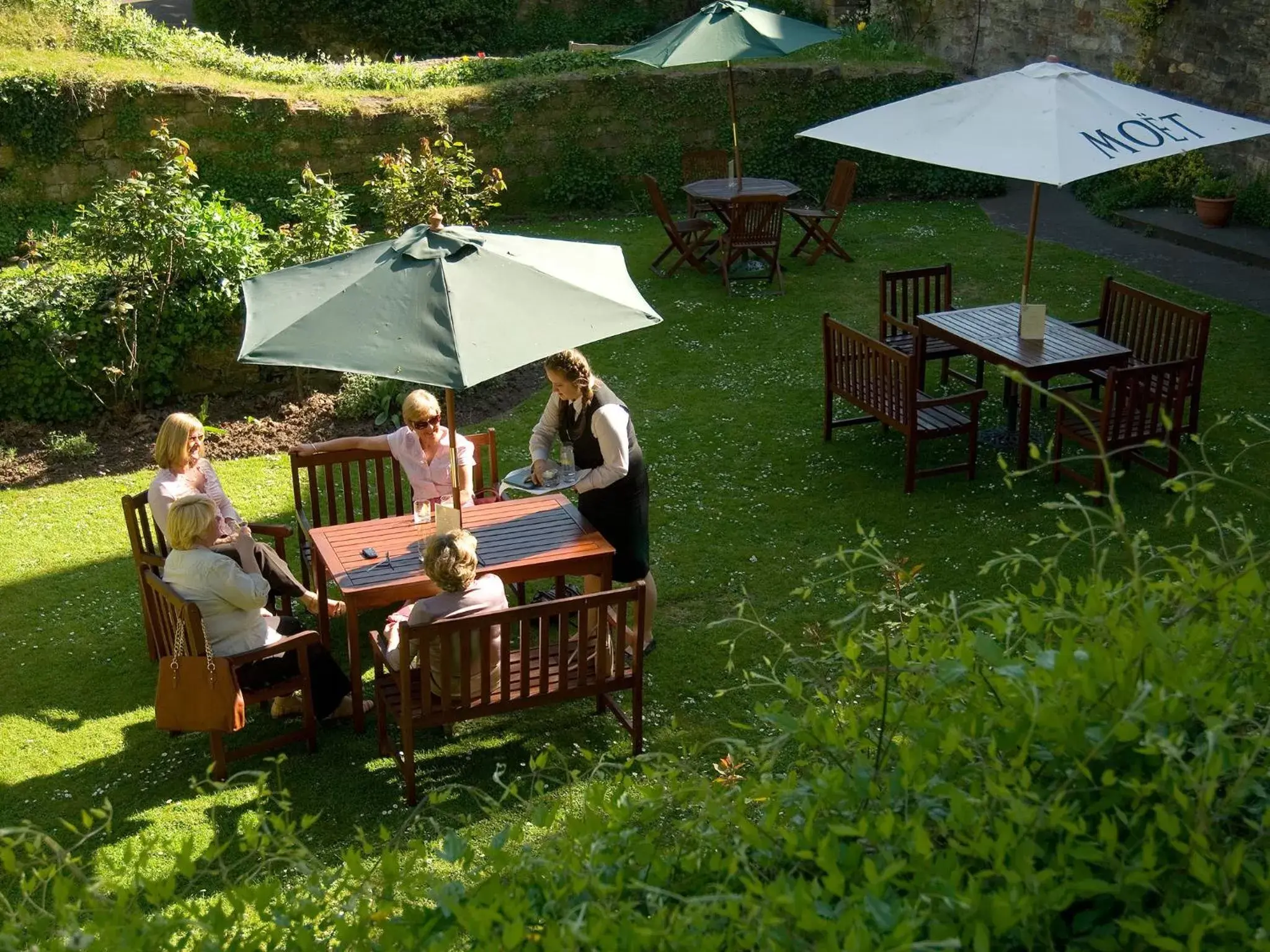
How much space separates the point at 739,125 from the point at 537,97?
8.65 feet

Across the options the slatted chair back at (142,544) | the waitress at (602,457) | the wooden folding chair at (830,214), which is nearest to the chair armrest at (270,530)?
the slatted chair back at (142,544)

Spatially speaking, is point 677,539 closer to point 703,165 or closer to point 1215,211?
point 703,165

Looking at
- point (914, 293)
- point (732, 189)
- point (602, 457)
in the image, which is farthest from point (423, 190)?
point (602, 457)

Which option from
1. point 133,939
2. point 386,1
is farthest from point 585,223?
point 133,939

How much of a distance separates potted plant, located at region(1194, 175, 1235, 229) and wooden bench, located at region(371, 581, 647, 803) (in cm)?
1050

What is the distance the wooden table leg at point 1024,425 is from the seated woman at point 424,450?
3.60m

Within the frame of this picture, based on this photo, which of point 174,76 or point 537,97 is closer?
point 174,76

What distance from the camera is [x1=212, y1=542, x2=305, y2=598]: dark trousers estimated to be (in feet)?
21.5

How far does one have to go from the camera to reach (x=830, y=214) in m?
13.0

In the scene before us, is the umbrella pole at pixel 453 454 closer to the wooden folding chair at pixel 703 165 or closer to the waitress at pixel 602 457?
the waitress at pixel 602 457

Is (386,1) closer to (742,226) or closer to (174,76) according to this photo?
(174,76)

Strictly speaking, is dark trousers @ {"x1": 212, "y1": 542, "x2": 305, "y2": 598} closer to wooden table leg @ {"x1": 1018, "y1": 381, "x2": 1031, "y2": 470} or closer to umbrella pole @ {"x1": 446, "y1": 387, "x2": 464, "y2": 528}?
umbrella pole @ {"x1": 446, "y1": 387, "x2": 464, "y2": 528}

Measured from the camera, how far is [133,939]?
88.5 inches

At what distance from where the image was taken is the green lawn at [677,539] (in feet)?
18.3
